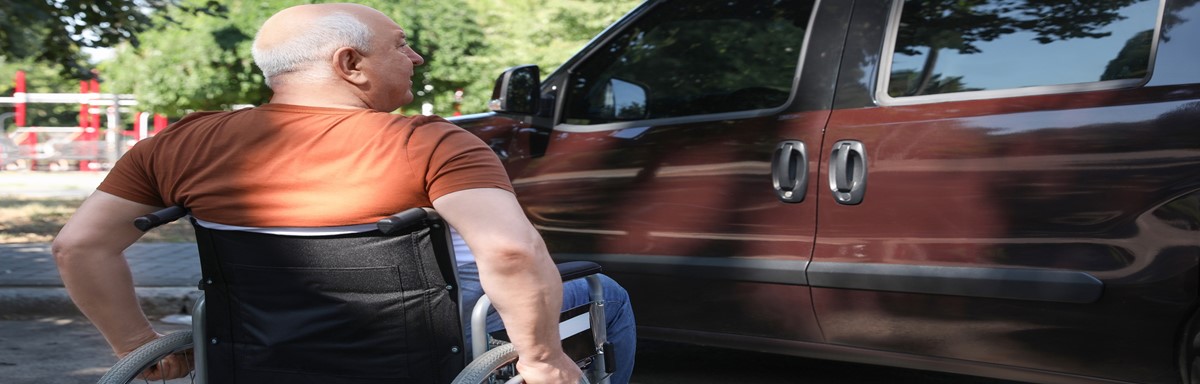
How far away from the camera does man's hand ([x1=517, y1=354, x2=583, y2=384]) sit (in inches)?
87.4

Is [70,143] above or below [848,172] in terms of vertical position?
below

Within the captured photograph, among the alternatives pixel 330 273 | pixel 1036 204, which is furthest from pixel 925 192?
pixel 330 273

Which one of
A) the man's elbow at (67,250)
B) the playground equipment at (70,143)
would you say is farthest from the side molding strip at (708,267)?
the playground equipment at (70,143)

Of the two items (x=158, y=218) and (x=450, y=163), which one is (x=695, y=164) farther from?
(x=158, y=218)

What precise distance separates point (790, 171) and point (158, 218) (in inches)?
78.7

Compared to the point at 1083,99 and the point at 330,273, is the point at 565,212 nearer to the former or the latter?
the point at 1083,99

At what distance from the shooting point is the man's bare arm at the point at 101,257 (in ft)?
7.66

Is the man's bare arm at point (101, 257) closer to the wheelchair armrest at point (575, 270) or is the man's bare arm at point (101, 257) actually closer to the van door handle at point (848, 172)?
the wheelchair armrest at point (575, 270)

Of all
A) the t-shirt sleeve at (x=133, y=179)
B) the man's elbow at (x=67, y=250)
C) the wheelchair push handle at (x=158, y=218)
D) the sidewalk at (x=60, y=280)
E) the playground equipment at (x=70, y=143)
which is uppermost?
the t-shirt sleeve at (x=133, y=179)

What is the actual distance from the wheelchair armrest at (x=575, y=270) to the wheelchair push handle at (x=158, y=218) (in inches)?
28.1

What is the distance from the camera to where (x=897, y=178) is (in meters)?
3.46

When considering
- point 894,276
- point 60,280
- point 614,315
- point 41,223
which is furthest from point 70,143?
point 614,315

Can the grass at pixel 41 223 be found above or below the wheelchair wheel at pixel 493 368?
below

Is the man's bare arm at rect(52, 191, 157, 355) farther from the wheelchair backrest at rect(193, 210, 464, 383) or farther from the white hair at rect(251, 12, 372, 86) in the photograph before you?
the white hair at rect(251, 12, 372, 86)
